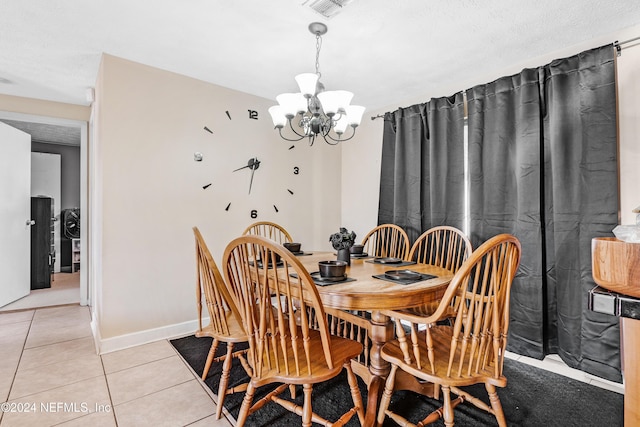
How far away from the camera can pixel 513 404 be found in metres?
1.87

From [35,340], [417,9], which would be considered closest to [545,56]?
[417,9]

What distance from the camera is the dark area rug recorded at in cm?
A: 172

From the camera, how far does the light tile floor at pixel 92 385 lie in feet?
5.71

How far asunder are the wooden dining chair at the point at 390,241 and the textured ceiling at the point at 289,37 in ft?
4.50

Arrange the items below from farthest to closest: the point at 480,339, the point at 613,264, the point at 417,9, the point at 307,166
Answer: the point at 307,166 < the point at 417,9 < the point at 480,339 < the point at 613,264

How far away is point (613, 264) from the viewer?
880 mm

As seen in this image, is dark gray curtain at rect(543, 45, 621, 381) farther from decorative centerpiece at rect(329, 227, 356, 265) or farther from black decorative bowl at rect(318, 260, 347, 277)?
black decorative bowl at rect(318, 260, 347, 277)

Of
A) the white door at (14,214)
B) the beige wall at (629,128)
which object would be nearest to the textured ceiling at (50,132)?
the white door at (14,214)

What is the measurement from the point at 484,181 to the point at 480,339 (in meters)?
1.67

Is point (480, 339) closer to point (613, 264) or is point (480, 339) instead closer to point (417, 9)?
point (613, 264)

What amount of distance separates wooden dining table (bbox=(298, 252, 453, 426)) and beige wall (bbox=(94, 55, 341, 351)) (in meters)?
1.48

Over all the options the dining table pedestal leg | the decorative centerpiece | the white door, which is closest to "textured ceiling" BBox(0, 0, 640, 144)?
the white door

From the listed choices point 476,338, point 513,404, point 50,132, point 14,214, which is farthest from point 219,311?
point 50,132

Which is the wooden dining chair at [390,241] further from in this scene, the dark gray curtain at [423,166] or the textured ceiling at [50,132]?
the textured ceiling at [50,132]
